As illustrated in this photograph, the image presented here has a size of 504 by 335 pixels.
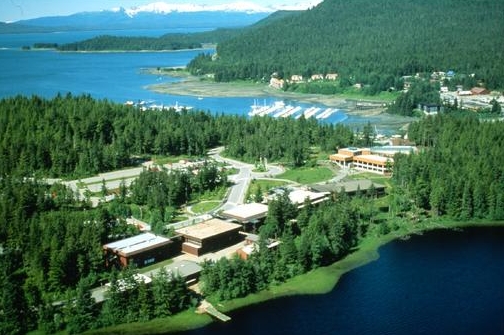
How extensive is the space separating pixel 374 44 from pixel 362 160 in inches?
2148

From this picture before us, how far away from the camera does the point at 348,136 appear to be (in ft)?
126

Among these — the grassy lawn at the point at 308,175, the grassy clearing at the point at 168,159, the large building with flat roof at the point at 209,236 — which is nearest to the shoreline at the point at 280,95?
the grassy lawn at the point at 308,175

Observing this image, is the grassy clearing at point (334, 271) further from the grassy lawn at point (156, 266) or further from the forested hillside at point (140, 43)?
the forested hillside at point (140, 43)

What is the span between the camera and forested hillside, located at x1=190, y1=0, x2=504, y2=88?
69.9 m

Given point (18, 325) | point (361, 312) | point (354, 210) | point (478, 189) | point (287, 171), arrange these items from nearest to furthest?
point (18, 325) → point (361, 312) → point (354, 210) → point (478, 189) → point (287, 171)

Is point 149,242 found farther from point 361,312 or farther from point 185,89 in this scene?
point 185,89

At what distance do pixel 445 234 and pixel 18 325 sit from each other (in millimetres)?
16840

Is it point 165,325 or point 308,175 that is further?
point 308,175

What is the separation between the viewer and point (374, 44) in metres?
84.6

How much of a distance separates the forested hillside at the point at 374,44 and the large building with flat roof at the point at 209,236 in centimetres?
4492

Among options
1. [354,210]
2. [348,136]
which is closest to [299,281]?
[354,210]

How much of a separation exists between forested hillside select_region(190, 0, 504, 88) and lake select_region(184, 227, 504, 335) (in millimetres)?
43085

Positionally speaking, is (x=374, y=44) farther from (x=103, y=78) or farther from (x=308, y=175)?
(x=308, y=175)

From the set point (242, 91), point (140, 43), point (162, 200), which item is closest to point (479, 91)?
point (242, 91)
